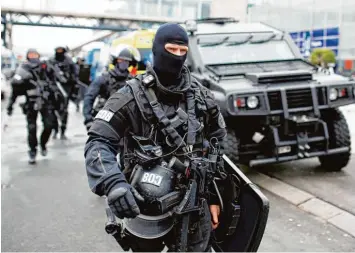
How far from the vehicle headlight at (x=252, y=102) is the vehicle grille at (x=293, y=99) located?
0.17 m

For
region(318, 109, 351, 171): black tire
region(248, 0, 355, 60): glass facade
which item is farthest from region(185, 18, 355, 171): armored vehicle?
region(248, 0, 355, 60): glass facade

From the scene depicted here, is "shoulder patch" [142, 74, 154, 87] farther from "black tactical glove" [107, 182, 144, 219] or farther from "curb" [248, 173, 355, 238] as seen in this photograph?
"curb" [248, 173, 355, 238]

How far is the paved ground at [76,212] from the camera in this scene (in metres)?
3.93

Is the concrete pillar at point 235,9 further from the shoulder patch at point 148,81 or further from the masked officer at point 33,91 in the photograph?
Answer: the shoulder patch at point 148,81

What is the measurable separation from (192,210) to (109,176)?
0.47 metres

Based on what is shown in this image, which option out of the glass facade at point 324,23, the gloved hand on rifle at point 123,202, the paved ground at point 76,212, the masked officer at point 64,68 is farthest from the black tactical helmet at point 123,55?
the glass facade at point 324,23

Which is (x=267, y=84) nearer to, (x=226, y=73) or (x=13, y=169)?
(x=226, y=73)

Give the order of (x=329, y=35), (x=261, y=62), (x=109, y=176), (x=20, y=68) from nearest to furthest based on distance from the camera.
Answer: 1. (x=109, y=176)
2. (x=261, y=62)
3. (x=20, y=68)
4. (x=329, y=35)

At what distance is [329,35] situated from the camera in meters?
25.8

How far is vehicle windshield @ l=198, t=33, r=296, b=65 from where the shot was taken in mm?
6176

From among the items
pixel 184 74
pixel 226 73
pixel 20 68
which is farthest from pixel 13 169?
pixel 184 74

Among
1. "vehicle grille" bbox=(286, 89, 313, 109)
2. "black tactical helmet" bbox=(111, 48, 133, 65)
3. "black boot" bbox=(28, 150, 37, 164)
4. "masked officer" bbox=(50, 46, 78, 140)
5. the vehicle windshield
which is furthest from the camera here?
"masked officer" bbox=(50, 46, 78, 140)

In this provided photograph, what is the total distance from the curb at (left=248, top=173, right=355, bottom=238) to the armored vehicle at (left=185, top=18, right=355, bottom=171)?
35cm

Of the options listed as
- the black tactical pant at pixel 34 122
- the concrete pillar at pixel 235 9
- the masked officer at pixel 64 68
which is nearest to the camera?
the black tactical pant at pixel 34 122
